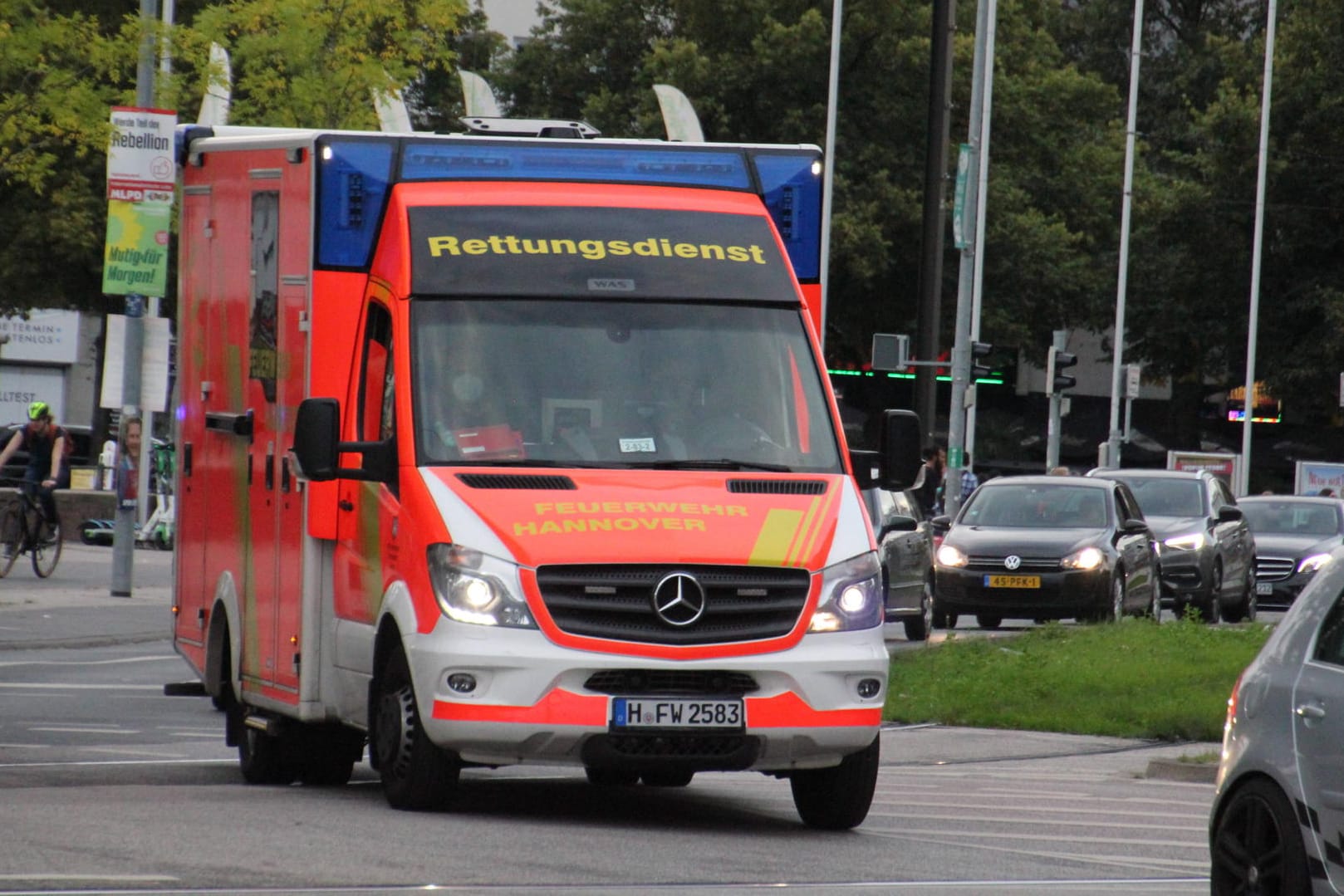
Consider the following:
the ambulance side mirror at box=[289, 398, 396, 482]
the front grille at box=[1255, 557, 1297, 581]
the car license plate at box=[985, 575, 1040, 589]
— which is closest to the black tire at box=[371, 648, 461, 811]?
the ambulance side mirror at box=[289, 398, 396, 482]

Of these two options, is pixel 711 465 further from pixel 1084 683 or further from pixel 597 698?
pixel 1084 683

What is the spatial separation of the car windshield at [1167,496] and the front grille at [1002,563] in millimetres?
4730

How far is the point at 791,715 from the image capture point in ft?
33.4

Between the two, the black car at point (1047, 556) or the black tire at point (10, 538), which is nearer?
the black car at point (1047, 556)

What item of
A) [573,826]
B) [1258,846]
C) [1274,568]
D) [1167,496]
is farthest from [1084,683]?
[1274,568]

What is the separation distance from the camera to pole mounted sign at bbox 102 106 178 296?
23812 millimetres

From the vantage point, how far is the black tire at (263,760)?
492 inches

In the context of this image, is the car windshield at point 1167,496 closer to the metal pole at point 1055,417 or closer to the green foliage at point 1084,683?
the metal pole at point 1055,417

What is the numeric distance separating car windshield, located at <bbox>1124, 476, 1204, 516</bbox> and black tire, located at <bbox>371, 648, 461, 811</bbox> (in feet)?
69.1

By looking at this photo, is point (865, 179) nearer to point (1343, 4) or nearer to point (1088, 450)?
point (1343, 4)

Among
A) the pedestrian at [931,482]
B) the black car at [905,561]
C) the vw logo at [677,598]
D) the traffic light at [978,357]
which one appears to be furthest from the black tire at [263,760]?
the pedestrian at [931,482]

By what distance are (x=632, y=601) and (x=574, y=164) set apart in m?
2.31

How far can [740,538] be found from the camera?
33.5ft

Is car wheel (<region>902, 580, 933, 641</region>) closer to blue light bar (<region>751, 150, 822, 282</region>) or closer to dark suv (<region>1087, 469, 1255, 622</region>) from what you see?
dark suv (<region>1087, 469, 1255, 622</region>)
